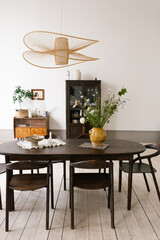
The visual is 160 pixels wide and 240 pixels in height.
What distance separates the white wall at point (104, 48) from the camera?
6.08 m

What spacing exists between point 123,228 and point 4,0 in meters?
6.63

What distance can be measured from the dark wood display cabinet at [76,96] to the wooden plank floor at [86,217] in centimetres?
288

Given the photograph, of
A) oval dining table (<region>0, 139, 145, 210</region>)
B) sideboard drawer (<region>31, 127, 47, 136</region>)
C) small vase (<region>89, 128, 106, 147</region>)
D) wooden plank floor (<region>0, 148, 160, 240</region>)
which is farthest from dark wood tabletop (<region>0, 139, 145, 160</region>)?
sideboard drawer (<region>31, 127, 47, 136</region>)

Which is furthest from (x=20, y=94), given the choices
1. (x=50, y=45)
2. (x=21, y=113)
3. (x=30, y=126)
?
(x=50, y=45)

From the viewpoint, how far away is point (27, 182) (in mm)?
2256

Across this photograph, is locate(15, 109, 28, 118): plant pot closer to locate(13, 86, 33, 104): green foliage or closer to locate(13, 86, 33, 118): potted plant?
locate(13, 86, 33, 118): potted plant

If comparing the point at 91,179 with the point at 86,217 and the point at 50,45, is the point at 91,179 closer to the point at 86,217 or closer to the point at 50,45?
the point at 86,217

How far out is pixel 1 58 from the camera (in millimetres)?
6266

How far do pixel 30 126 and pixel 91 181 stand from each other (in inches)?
156

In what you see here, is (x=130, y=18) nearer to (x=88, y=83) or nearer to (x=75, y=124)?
(x=88, y=83)

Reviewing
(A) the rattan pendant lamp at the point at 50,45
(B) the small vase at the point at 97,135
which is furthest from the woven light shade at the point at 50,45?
(B) the small vase at the point at 97,135

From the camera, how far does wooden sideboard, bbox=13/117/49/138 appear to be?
5898 mm

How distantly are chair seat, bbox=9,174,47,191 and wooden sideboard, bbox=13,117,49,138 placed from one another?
11.7 feet

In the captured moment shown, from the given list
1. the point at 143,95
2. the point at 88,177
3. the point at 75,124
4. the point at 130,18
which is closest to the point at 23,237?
the point at 88,177
